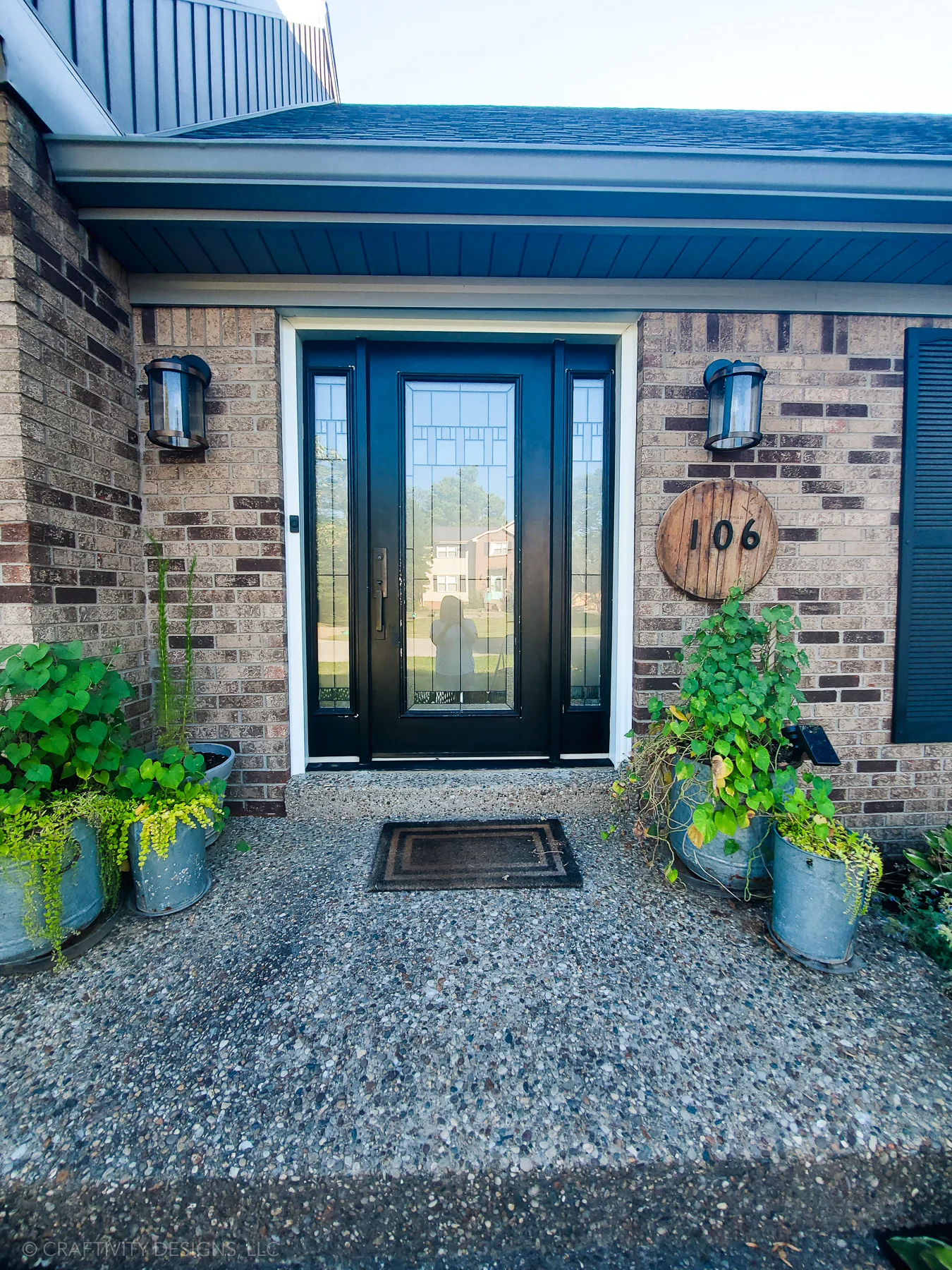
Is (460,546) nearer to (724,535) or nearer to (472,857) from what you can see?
(724,535)

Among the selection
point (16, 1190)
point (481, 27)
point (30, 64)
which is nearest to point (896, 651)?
point (16, 1190)

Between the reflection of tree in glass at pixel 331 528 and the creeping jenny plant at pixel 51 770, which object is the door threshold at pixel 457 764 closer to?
the reflection of tree in glass at pixel 331 528

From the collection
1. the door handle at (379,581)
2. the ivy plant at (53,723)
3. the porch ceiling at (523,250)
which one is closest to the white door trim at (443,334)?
the porch ceiling at (523,250)

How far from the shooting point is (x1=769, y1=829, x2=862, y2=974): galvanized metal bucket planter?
1.43 meters

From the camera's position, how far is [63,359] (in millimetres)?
1779

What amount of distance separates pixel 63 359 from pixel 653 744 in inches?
99.2

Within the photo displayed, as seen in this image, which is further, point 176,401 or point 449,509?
point 449,509

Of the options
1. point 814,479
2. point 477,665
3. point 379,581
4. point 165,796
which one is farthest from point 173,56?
point 814,479

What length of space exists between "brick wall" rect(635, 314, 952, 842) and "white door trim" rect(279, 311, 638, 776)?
8cm

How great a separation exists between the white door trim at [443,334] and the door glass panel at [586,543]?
0.09 m

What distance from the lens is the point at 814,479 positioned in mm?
2250

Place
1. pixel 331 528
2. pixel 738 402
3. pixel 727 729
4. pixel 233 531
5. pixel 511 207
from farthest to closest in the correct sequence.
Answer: pixel 331 528 → pixel 233 531 → pixel 738 402 → pixel 511 207 → pixel 727 729

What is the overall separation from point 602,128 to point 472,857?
11.5ft

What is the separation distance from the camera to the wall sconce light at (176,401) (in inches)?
79.0
